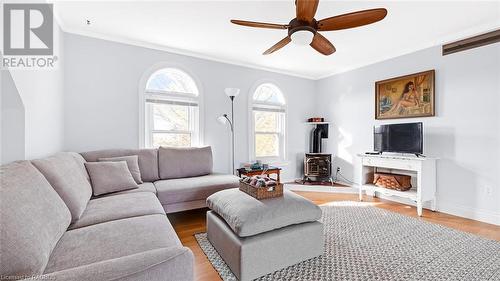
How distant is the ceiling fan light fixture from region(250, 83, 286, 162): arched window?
7.80 ft

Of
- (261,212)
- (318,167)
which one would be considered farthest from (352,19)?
(318,167)

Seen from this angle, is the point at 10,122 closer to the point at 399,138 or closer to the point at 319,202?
the point at 319,202

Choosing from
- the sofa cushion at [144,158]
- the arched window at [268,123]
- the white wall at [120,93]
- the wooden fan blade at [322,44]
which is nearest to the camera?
the wooden fan blade at [322,44]

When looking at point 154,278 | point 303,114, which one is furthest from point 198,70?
point 154,278

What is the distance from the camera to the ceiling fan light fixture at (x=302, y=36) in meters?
1.93

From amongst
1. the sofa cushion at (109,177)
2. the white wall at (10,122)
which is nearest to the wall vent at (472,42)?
the sofa cushion at (109,177)

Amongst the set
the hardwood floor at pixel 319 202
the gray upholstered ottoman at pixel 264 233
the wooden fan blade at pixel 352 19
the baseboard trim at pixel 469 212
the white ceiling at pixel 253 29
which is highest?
the white ceiling at pixel 253 29

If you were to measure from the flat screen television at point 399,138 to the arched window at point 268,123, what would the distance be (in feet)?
6.12

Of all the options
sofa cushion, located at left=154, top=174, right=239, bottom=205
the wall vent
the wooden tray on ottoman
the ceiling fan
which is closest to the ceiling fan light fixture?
the ceiling fan

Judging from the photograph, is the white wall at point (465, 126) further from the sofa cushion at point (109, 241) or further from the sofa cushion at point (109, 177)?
the sofa cushion at point (109, 177)

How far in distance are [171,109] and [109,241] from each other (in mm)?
2738

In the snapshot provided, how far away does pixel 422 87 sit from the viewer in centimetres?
334

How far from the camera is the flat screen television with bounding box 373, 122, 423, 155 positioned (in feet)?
10.3

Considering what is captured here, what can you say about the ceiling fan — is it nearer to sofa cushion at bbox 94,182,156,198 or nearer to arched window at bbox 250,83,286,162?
sofa cushion at bbox 94,182,156,198
